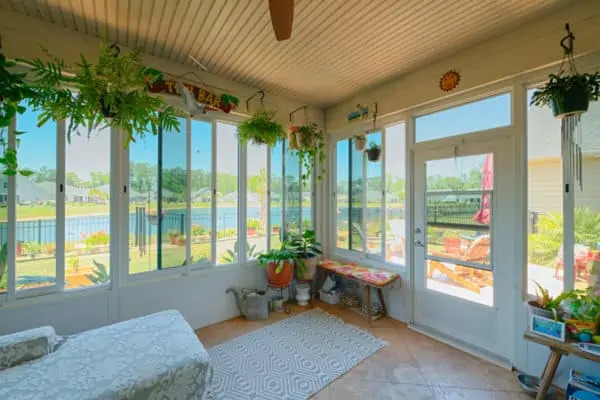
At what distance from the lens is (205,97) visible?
2643 mm

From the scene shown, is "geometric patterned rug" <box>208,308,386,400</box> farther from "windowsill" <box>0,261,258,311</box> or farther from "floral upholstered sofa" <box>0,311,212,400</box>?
"windowsill" <box>0,261,258,311</box>

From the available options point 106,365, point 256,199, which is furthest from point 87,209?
point 256,199

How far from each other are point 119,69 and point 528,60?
9.56 feet

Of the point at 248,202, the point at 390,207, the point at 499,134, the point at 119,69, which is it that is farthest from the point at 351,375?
the point at 119,69

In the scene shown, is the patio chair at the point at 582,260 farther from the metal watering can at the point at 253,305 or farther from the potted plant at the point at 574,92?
the metal watering can at the point at 253,305

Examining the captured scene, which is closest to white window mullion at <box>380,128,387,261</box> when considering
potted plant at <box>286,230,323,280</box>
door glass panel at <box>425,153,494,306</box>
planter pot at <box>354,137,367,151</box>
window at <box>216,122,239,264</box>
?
planter pot at <box>354,137,367,151</box>

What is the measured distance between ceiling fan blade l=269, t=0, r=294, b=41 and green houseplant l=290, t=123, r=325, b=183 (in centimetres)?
162

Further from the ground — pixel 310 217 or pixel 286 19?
pixel 286 19

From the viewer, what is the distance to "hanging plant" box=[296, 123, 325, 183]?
2996 mm

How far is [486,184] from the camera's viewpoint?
238 centimetres

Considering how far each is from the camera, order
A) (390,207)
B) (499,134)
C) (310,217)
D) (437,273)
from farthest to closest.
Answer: (310,217) → (390,207) → (437,273) → (499,134)

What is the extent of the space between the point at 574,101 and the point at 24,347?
3.58 meters

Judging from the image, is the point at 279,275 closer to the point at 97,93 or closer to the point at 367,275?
the point at 367,275

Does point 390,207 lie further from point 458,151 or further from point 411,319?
point 411,319
